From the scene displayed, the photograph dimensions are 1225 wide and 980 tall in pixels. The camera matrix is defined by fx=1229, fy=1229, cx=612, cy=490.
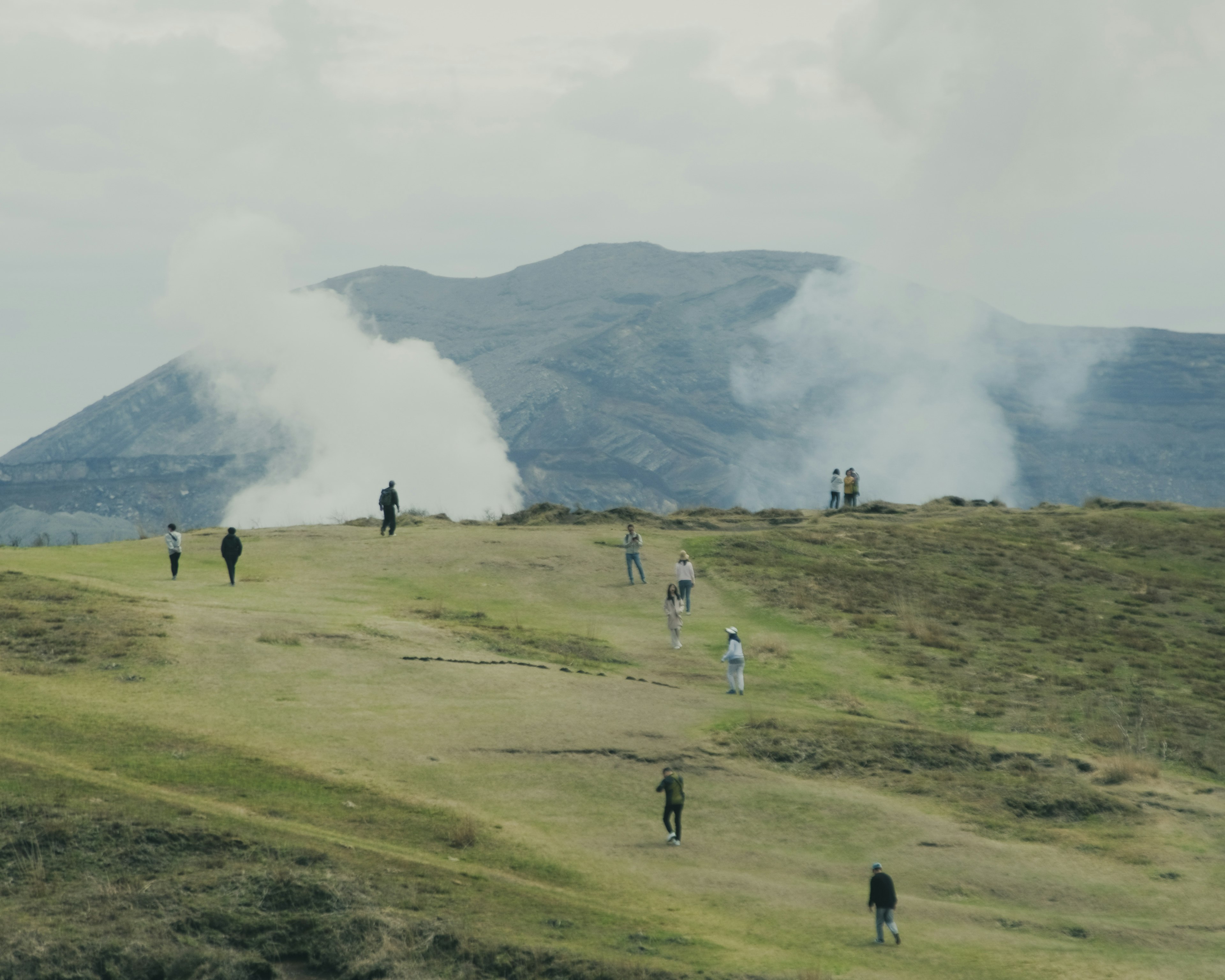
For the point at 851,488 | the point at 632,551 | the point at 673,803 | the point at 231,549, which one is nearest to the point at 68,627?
the point at 231,549

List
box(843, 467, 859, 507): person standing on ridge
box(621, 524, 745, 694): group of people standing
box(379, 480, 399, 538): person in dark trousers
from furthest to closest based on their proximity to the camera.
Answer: box(843, 467, 859, 507): person standing on ridge, box(379, 480, 399, 538): person in dark trousers, box(621, 524, 745, 694): group of people standing

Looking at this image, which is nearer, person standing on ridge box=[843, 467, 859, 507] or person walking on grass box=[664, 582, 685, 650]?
person walking on grass box=[664, 582, 685, 650]

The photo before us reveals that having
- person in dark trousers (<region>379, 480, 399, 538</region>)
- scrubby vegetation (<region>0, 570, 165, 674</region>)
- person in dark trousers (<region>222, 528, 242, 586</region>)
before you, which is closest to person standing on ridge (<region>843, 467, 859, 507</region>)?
person in dark trousers (<region>379, 480, 399, 538</region>)

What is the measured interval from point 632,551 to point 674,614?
850 cm

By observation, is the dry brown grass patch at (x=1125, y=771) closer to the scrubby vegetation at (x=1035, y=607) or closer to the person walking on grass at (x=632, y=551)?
the scrubby vegetation at (x=1035, y=607)

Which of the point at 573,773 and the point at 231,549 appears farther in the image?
the point at 231,549

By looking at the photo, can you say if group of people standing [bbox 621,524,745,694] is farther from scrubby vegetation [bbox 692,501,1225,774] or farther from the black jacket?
A: the black jacket

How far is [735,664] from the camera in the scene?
31625mm

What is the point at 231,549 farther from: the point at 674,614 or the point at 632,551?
the point at 674,614

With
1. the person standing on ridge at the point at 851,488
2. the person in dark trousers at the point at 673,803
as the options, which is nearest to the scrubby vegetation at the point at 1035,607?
the person standing on ridge at the point at 851,488

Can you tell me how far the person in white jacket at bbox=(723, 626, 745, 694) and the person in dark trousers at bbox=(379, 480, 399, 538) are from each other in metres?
18.4

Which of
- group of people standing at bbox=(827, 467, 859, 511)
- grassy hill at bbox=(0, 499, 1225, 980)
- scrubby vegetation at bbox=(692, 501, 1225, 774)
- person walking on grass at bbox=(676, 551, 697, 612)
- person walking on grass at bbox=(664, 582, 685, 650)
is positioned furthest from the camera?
group of people standing at bbox=(827, 467, 859, 511)

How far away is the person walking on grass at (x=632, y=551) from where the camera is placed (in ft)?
142

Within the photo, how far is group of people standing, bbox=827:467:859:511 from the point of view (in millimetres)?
64625
